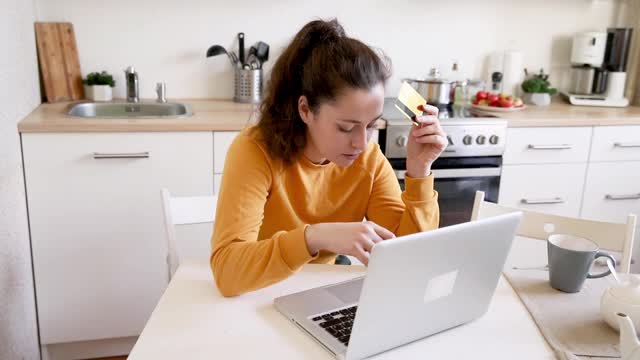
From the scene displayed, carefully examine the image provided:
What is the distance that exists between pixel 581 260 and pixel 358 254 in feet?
1.58

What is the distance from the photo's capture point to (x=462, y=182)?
103 inches

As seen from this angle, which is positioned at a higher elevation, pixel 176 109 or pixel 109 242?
pixel 176 109

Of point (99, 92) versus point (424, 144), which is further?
point (99, 92)

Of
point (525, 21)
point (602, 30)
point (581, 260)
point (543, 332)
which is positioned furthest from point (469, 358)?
point (602, 30)

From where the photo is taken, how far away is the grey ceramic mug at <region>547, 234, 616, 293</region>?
1226 millimetres

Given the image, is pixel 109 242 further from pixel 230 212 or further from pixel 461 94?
pixel 461 94

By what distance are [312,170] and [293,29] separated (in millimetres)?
1580

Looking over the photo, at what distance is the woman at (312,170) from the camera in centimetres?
117

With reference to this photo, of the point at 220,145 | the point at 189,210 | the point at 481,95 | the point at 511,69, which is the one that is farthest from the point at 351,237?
the point at 511,69

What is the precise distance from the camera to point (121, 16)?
2736 mm

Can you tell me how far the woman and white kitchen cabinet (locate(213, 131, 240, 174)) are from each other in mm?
873

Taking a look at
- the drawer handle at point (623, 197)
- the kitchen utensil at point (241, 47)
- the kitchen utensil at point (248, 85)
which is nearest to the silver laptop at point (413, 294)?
the kitchen utensil at point (248, 85)

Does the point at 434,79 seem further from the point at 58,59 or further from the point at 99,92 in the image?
the point at 58,59

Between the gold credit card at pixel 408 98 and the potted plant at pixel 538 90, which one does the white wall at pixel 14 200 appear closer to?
the gold credit card at pixel 408 98
